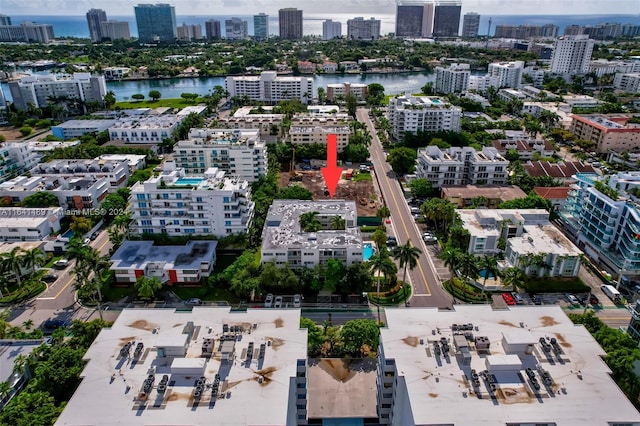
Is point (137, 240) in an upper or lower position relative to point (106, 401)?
lower

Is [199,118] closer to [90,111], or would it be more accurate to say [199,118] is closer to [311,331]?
[90,111]

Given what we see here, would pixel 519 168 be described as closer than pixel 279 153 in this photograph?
Yes

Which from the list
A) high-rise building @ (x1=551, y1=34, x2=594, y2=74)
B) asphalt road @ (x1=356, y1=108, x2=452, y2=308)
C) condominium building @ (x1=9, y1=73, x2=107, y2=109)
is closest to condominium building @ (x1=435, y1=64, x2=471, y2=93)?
high-rise building @ (x1=551, y1=34, x2=594, y2=74)

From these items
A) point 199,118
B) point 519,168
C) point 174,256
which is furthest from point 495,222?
point 199,118

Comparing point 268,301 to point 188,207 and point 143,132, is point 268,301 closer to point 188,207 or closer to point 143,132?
point 188,207

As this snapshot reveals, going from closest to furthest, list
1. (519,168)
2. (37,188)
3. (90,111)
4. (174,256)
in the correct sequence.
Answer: (174,256) → (37,188) → (519,168) → (90,111)

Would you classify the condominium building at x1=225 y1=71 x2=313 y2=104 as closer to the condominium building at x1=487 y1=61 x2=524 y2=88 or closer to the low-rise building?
the condominium building at x1=487 y1=61 x2=524 y2=88

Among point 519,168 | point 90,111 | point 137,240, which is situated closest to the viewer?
point 137,240
